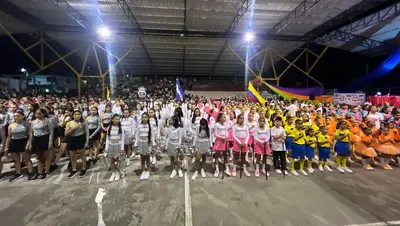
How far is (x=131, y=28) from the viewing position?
44.7 ft

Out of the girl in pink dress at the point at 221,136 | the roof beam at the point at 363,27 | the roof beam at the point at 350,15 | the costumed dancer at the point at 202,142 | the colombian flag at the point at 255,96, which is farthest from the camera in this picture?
the colombian flag at the point at 255,96

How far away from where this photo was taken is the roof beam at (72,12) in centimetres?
1061

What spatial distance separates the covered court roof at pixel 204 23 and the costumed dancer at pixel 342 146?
8.03 m

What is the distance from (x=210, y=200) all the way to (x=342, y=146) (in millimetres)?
4033

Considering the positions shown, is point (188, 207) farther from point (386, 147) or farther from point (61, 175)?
point (386, 147)

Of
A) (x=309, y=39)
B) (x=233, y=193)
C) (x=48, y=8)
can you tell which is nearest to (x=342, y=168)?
(x=233, y=193)

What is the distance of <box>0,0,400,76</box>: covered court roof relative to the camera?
10891 mm

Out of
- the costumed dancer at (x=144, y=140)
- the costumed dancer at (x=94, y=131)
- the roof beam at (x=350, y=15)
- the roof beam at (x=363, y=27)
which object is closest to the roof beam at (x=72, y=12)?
the costumed dancer at (x=94, y=131)

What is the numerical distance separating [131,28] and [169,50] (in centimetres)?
528

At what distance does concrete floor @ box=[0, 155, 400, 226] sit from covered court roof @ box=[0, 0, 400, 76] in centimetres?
952

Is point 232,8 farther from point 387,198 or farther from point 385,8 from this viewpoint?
point 387,198

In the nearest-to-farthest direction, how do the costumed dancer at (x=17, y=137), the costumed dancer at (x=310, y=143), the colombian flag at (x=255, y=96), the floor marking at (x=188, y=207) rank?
the floor marking at (x=188, y=207)
the costumed dancer at (x=17, y=137)
the costumed dancer at (x=310, y=143)
the colombian flag at (x=255, y=96)

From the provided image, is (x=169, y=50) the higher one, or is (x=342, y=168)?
(x=169, y=50)

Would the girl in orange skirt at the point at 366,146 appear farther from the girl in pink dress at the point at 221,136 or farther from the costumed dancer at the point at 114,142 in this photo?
the costumed dancer at the point at 114,142
